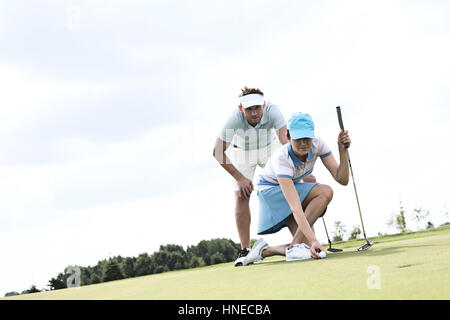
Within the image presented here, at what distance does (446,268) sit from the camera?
9.45 ft

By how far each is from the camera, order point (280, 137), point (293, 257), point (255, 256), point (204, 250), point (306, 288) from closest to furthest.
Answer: point (306, 288)
point (293, 257)
point (255, 256)
point (280, 137)
point (204, 250)

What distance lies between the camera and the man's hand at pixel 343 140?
504cm

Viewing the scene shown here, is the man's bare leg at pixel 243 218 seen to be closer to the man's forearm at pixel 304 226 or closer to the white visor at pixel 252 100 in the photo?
the white visor at pixel 252 100

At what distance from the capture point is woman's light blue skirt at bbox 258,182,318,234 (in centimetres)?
544

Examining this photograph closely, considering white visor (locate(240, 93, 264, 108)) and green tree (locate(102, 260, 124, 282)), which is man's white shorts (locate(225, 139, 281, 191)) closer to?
white visor (locate(240, 93, 264, 108))

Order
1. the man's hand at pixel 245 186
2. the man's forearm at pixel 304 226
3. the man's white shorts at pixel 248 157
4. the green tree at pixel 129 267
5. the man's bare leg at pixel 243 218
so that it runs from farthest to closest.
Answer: the green tree at pixel 129 267
the man's white shorts at pixel 248 157
the man's bare leg at pixel 243 218
the man's hand at pixel 245 186
the man's forearm at pixel 304 226

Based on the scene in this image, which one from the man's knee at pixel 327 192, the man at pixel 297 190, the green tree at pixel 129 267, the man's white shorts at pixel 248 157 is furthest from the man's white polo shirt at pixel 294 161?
the green tree at pixel 129 267

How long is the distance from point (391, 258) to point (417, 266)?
784 mm

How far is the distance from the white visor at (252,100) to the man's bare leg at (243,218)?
114 centimetres

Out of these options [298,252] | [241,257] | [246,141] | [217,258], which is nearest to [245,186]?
[246,141]

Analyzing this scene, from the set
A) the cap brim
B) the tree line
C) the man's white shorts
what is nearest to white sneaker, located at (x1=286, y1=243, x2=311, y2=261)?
the cap brim
